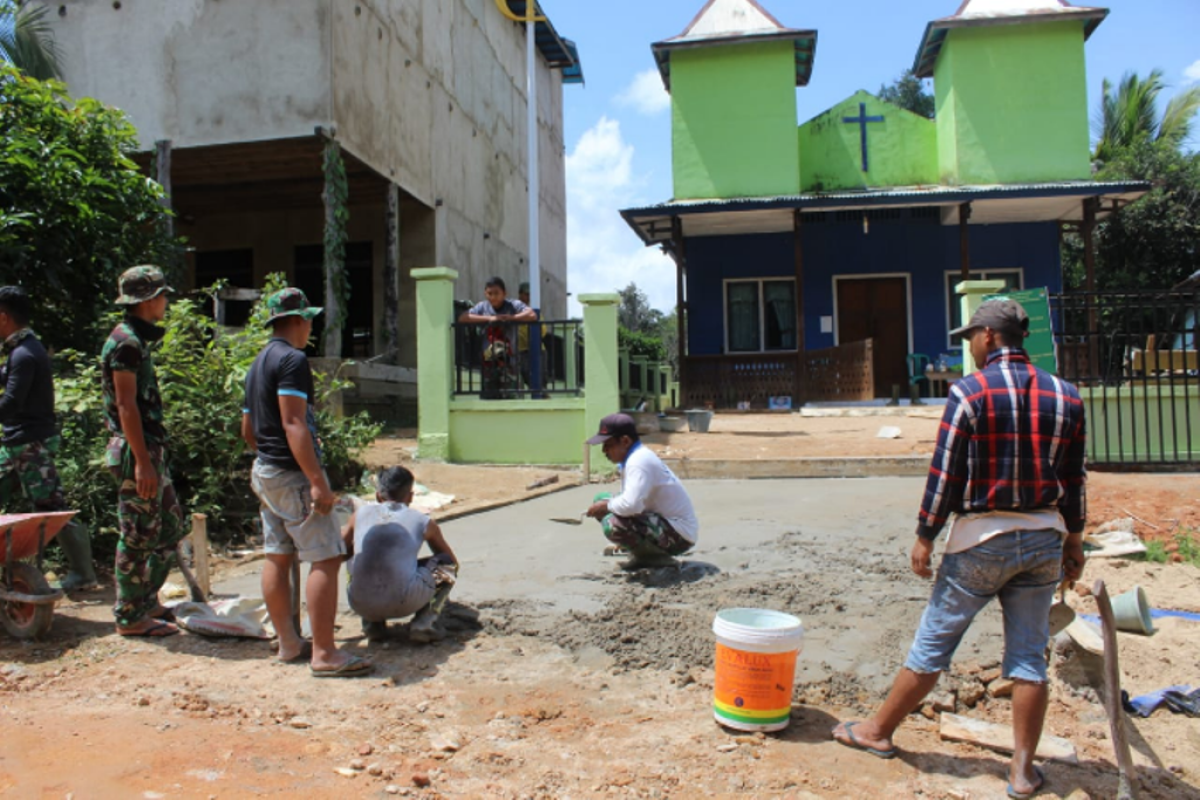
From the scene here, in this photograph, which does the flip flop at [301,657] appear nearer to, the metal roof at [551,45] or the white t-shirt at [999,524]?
the white t-shirt at [999,524]

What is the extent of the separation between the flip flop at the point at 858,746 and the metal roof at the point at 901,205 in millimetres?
13698

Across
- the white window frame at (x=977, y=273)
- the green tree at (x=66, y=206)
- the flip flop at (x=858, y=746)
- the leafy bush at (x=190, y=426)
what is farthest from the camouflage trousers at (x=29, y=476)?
the white window frame at (x=977, y=273)

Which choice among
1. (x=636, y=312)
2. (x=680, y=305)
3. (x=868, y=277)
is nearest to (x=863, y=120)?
(x=868, y=277)

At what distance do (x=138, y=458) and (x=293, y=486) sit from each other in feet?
2.97

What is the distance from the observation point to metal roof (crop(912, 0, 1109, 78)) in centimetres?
1680

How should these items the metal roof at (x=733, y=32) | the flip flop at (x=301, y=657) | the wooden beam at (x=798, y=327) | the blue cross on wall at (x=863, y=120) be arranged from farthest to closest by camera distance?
the blue cross on wall at (x=863, y=120), the metal roof at (x=733, y=32), the wooden beam at (x=798, y=327), the flip flop at (x=301, y=657)

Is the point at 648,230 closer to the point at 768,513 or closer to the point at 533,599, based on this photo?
the point at 768,513

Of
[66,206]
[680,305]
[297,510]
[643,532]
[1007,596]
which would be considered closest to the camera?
[1007,596]

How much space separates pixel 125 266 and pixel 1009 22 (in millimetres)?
16139

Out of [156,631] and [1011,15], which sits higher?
[1011,15]

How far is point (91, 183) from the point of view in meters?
8.41

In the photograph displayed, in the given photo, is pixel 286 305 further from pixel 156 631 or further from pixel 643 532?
pixel 643 532

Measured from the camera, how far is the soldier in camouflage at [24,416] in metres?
4.75

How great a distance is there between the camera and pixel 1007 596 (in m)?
3.13
